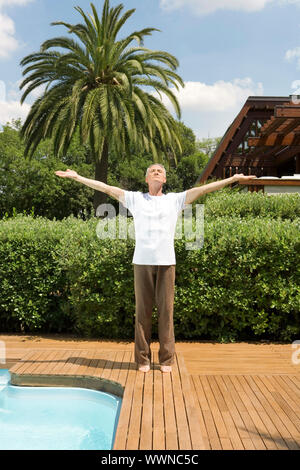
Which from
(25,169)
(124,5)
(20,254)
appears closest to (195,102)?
(25,169)

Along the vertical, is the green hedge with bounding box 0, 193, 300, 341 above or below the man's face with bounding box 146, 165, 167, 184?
below

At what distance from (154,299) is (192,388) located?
33.6 inches

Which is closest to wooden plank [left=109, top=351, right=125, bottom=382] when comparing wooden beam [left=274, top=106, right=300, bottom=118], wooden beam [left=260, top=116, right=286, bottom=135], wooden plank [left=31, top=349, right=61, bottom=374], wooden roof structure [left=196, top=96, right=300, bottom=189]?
wooden plank [left=31, top=349, right=61, bottom=374]

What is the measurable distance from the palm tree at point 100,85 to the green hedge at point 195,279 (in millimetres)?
9044

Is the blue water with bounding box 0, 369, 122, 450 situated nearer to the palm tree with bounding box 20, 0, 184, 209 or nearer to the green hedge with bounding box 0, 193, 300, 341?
the green hedge with bounding box 0, 193, 300, 341

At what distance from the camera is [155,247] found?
346 cm

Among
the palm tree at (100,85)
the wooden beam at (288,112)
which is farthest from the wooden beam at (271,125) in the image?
the palm tree at (100,85)

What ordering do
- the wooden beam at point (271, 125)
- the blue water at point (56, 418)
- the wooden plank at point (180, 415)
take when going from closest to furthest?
the wooden plank at point (180, 415), the blue water at point (56, 418), the wooden beam at point (271, 125)

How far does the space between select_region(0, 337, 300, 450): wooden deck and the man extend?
393 millimetres

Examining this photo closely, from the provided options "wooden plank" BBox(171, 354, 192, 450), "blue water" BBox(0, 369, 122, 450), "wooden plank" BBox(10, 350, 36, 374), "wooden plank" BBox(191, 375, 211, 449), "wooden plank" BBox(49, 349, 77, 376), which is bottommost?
"blue water" BBox(0, 369, 122, 450)

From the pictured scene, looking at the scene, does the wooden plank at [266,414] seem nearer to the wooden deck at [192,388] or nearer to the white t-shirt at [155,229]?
the wooden deck at [192,388]

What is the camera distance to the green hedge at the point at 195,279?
477cm

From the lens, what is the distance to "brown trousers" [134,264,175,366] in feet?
11.6
